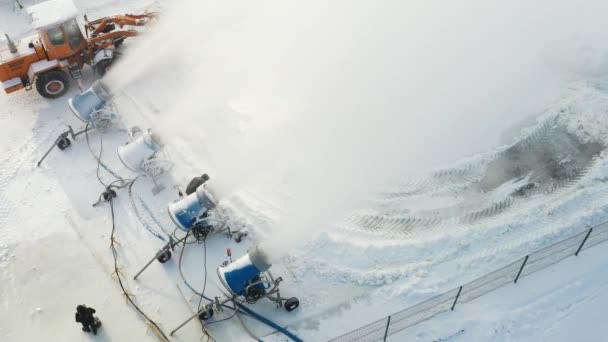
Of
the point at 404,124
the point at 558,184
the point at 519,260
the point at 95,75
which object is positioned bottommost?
the point at 519,260

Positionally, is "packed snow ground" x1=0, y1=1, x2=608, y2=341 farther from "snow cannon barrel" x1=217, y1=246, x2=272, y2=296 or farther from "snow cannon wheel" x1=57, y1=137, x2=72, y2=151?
"snow cannon wheel" x1=57, y1=137, x2=72, y2=151

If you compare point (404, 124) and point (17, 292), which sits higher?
point (404, 124)

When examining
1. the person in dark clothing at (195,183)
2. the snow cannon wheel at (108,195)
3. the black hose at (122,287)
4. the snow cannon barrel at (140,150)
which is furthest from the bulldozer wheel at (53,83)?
the person in dark clothing at (195,183)

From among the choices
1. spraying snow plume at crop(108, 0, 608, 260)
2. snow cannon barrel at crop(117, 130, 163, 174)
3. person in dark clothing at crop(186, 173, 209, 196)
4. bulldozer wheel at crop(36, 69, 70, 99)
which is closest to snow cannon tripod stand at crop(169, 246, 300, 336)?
spraying snow plume at crop(108, 0, 608, 260)

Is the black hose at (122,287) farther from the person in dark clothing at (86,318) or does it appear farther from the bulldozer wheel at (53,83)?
the bulldozer wheel at (53,83)

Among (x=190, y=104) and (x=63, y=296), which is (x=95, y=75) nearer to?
(x=190, y=104)

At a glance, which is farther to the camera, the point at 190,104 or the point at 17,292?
the point at 190,104

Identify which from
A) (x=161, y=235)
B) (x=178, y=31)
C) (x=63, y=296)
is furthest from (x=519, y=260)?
(x=178, y=31)
